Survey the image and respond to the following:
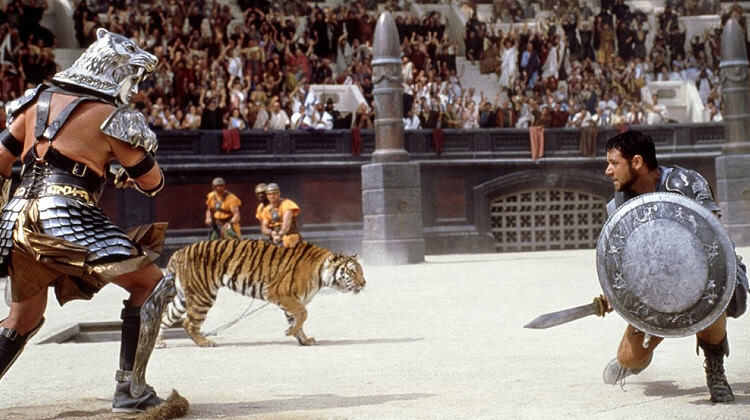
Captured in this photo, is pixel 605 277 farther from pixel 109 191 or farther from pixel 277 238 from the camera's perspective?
pixel 109 191

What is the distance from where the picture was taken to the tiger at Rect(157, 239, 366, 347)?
9539 millimetres

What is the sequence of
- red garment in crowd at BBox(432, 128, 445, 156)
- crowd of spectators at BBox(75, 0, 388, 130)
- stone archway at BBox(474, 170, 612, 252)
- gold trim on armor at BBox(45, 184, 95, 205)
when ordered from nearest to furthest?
gold trim on armor at BBox(45, 184, 95, 205) → crowd of spectators at BBox(75, 0, 388, 130) → red garment in crowd at BBox(432, 128, 445, 156) → stone archway at BBox(474, 170, 612, 252)

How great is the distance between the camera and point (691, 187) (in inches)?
226

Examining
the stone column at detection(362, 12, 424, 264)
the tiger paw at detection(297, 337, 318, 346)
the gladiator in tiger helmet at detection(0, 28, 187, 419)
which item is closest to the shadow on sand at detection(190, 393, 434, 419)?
the gladiator in tiger helmet at detection(0, 28, 187, 419)

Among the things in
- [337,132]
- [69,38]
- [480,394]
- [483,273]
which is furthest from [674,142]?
[480,394]

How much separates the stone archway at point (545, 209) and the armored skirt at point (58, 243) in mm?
17621

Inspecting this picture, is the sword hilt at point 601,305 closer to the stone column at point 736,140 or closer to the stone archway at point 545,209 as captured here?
the stone column at point 736,140

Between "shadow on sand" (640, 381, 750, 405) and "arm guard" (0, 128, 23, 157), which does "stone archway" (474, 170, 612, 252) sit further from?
"arm guard" (0, 128, 23, 157)

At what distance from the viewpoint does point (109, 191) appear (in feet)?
67.0

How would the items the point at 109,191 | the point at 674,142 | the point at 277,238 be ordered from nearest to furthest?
the point at 277,238
the point at 109,191
the point at 674,142

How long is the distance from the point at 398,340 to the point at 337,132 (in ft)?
41.8

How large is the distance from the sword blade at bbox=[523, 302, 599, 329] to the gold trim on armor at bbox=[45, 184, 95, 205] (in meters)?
2.41

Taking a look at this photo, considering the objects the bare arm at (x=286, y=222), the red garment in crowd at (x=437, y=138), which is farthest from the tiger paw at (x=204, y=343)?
the red garment in crowd at (x=437, y=138)

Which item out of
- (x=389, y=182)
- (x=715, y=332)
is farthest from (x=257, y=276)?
(x=389, y=182)
